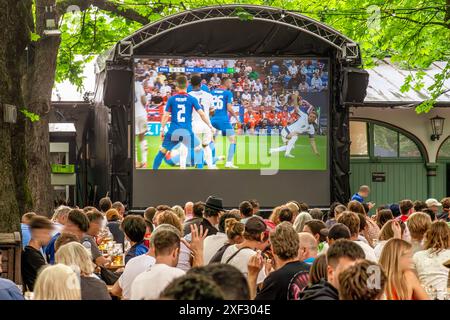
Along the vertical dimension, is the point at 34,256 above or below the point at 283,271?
below

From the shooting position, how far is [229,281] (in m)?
4.60

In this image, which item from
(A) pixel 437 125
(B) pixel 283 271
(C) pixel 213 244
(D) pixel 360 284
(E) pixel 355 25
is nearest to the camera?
(D) pixel 360 284

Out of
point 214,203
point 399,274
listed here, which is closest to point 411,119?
point 214,203

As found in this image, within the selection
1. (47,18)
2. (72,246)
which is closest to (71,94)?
(47,18)

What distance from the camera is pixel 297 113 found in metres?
23.5

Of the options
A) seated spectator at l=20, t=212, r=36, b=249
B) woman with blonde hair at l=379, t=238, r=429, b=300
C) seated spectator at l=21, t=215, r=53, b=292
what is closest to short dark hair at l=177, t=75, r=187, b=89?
seated spectator at l=20, t=212, r=36, b=249

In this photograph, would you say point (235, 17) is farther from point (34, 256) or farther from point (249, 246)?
point (249, 246)

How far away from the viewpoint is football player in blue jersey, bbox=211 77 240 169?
2311cm

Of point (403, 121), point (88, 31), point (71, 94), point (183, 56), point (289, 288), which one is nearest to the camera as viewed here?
point (289, 288)

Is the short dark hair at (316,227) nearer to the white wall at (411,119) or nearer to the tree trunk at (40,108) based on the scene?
the tree trunk at (40,108)

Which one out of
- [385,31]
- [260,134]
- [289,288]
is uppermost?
[385,31]

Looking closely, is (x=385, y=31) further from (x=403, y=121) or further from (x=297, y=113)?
(x=403, y=121)

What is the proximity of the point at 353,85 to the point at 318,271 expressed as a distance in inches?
619

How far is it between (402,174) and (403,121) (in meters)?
1.59
